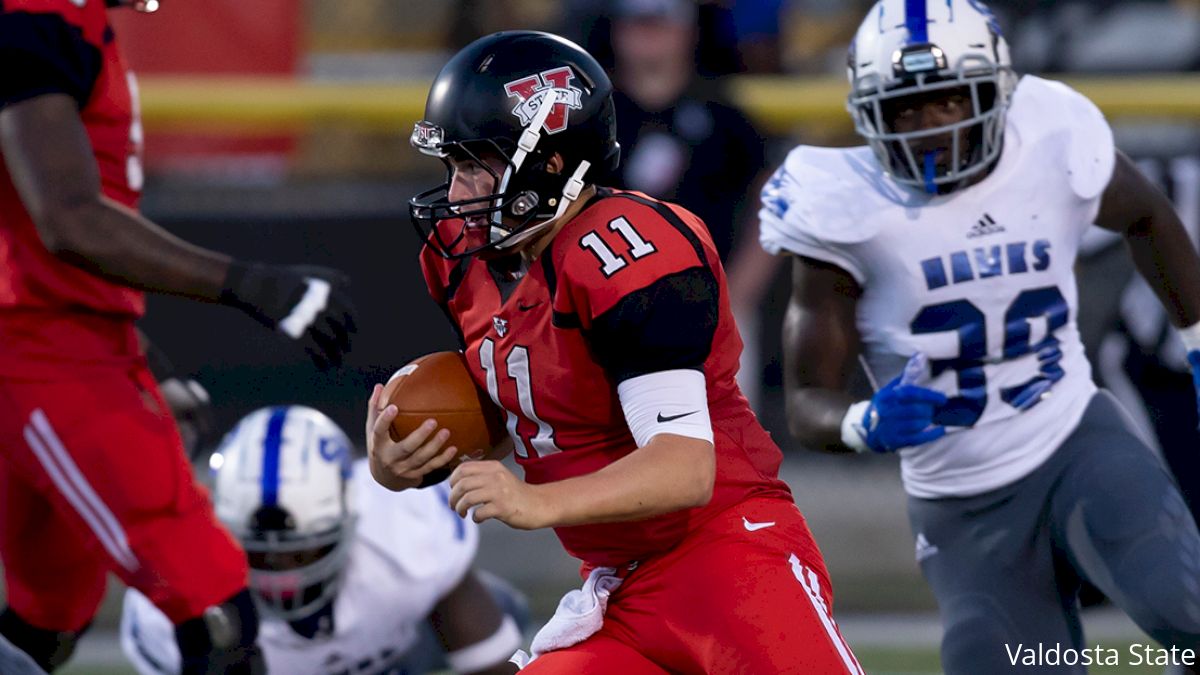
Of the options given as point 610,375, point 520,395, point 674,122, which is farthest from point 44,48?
point 674,122

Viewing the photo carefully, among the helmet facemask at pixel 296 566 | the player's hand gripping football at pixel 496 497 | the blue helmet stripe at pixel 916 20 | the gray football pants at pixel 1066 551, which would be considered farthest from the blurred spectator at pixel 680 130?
the player's hand gripping football at pixel 496 497

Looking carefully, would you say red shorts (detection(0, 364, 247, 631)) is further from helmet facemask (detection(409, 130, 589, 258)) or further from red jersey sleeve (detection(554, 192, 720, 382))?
red jersey sleeve (detection(554, 192, 720, 382))

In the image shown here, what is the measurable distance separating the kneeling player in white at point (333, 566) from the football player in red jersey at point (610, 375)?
119cm

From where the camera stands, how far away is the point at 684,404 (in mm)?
2775

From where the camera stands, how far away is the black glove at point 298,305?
3326 mm

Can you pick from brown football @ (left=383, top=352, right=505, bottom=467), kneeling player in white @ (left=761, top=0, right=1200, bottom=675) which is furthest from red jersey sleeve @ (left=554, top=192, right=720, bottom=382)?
kneeling player in white @ (left=761, top=0, right=1200, bottom=675)

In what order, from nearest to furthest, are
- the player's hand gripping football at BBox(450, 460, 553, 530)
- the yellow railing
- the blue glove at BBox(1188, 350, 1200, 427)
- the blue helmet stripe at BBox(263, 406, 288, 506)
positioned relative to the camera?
the player's hand gripping football at BBox(450, 460, 553, 530), the blue glove at BBox(1188, 350, 1200, 427), the blue helmet stripe at BBox(263, 406, 288, 506), the yellow railing

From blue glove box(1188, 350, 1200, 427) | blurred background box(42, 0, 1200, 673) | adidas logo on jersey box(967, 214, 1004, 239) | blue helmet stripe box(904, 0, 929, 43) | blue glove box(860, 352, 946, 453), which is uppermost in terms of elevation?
blue helmet stripe box(904, 0, 929, 43)

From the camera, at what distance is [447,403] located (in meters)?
3.01

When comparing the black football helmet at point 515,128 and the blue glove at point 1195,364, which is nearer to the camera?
the black football helmet at point 515,128

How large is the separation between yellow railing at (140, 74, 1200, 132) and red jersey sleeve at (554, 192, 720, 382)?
3.75 metres

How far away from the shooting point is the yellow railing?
6.61m

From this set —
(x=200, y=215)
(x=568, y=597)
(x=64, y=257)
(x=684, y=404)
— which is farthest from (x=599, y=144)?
(x=200, y=215)

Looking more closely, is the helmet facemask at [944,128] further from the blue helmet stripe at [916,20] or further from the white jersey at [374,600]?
the white jersey at [374,600]
